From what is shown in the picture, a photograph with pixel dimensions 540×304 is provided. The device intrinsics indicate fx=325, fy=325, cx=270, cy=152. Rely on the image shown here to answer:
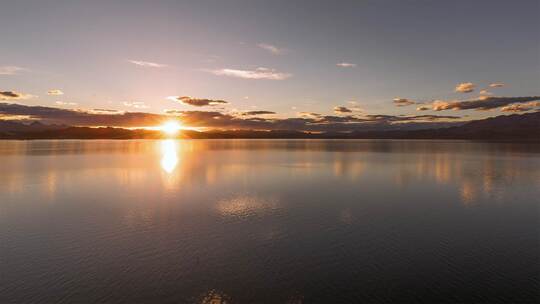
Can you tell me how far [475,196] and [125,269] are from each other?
41.7 m

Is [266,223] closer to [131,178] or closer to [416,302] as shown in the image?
[416,302]

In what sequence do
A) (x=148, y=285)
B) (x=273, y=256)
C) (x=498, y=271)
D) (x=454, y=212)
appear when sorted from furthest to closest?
(x=454, y=212)
(x=273, y=256)
(x=498, y=271)
(x=148, y=285)

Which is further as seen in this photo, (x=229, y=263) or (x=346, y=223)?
(x=346, y=223)

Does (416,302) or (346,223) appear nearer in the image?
(416,302)

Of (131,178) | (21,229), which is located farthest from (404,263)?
(131,178)

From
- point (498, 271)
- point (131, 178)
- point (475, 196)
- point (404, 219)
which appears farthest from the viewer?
point (131, 178)

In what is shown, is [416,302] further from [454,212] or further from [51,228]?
[51,228]

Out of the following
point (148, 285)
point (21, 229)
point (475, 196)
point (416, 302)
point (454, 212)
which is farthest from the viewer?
point (475, 196)

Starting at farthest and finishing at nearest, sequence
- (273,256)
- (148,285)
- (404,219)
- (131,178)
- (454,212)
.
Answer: (131,178) → (454,212) → (404,219) → (273,256) → (148,285)

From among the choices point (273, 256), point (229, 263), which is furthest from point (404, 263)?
point (229, 263)

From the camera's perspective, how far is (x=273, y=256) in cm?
2112

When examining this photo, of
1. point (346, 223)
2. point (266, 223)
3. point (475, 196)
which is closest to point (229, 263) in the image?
point (266, 223)

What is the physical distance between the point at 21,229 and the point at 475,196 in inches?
1954

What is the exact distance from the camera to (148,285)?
56.9 feet
